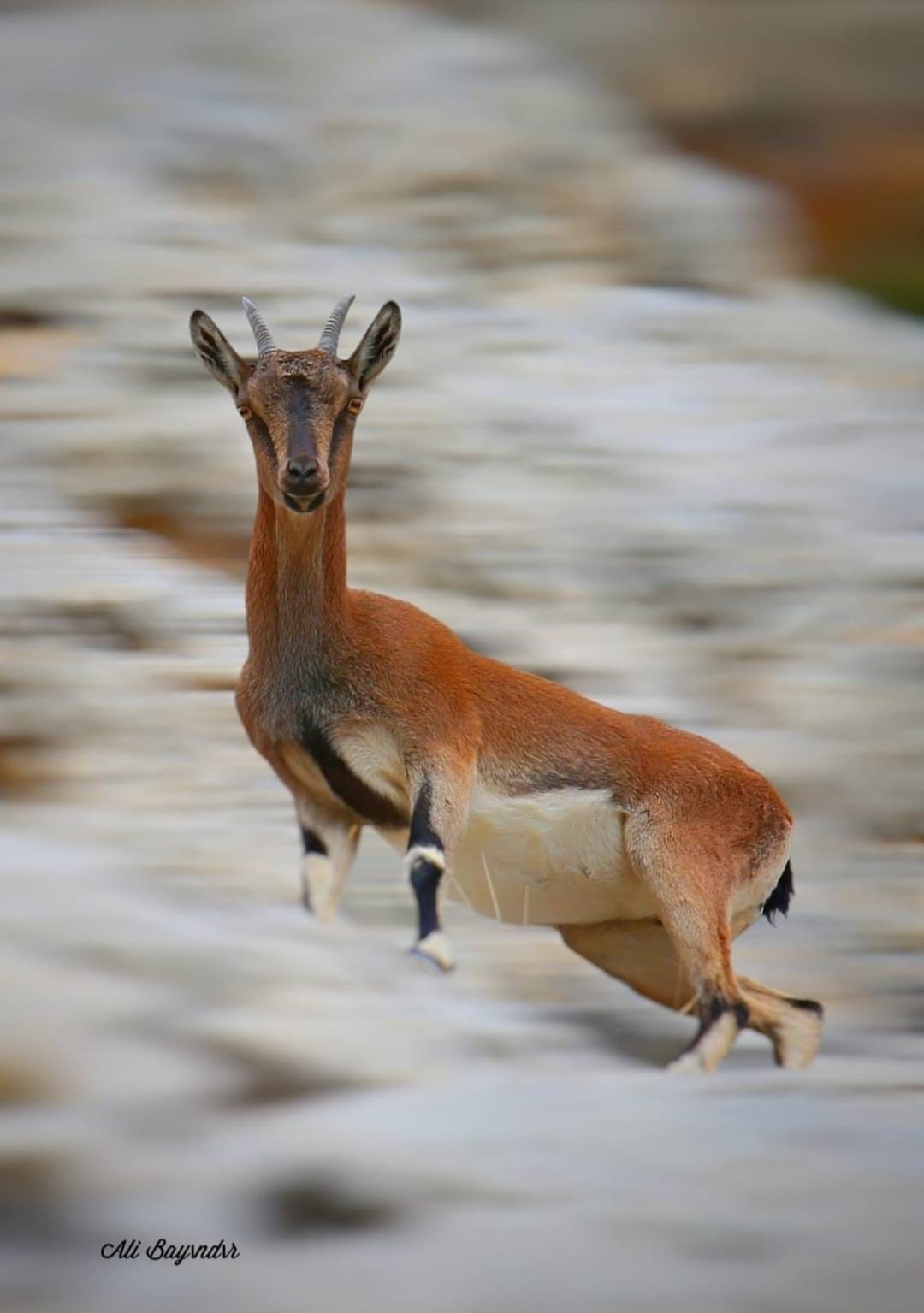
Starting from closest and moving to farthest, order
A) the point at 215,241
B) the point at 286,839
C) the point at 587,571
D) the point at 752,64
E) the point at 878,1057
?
the point at 878,1057 < the point at 286,839 < the point at 587,571 < the point at 215,241 < the point at 752,64

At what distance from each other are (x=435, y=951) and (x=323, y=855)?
2.53ft

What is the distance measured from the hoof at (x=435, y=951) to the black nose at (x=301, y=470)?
137 centimetres

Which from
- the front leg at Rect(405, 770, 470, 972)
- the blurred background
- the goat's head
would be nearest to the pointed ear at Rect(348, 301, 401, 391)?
the goat's head

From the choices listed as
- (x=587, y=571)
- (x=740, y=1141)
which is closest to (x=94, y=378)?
(x=587, y=571)

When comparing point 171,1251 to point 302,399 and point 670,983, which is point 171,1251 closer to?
point 670,983

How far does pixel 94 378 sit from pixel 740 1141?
281 inches

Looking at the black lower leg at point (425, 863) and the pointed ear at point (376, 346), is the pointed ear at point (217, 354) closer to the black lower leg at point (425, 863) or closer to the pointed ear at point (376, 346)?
the pointed ear at point (376, 346)

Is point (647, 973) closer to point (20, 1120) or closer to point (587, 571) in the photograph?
point (20, 1120)

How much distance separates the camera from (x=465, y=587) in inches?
439

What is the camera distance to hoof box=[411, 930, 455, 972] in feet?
20.5

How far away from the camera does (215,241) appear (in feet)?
44.6

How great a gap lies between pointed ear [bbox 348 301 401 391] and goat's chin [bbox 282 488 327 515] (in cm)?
47

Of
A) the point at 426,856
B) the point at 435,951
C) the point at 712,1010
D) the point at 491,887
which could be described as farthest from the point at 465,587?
the point at 435,951

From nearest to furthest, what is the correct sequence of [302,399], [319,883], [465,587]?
[302,399]
[319,883]
[465,587]
